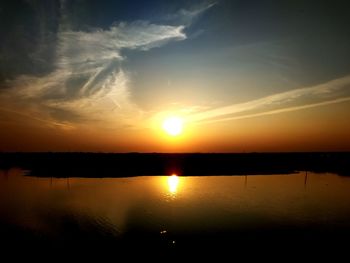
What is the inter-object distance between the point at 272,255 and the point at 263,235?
4.76 meters

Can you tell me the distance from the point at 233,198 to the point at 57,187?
3256 cm

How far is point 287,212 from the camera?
33.7 m

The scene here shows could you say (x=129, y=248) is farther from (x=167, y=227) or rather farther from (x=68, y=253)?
(x=167, y=227)

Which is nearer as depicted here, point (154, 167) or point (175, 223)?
point (175, 223)

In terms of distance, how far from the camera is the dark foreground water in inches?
850

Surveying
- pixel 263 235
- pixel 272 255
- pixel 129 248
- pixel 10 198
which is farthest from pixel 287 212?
pixel 10 198

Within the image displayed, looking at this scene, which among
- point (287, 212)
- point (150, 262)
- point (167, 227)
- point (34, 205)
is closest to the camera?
point (150, 262)

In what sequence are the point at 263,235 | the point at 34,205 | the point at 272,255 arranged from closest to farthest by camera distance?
the point at 272,255, the point at 263,235, the point at 34,205

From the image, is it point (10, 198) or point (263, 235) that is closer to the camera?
point (263, 235)

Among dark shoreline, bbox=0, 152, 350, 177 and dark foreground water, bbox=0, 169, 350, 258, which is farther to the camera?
dark shoreline, bbox=0, 152, 350, 177

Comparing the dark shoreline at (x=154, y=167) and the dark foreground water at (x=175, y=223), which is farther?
the dark shoreline at (x=154, y=167)

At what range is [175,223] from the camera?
28.5 m

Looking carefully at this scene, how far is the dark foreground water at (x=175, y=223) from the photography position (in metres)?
21.6

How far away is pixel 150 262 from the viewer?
18.7 m
